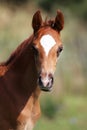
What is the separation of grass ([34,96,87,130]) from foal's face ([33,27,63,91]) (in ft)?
18.1

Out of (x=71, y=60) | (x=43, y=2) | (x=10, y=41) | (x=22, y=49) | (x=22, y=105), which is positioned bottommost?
(x=43, y=2)

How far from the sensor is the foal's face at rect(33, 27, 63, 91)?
7352 mm

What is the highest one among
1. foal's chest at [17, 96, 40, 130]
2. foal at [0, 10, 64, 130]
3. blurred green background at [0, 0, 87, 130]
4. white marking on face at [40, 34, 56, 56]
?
white marking on face at [40, 34, 56, 56]

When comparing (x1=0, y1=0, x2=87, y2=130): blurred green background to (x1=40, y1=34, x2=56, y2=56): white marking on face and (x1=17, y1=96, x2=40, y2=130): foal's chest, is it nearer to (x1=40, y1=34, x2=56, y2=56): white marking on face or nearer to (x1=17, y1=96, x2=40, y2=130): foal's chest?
(x1=17, y1=96, x2=40, y2=130): foal's chest

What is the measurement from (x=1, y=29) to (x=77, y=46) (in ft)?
9.26

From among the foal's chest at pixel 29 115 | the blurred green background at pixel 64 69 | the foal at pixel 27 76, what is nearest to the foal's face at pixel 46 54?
the foal at pixel 27 76

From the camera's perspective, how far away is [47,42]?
7.55 meters

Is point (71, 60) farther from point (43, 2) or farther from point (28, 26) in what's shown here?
point (43, 2)

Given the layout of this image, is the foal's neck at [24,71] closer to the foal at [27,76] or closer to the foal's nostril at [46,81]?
the foal at [27,76]

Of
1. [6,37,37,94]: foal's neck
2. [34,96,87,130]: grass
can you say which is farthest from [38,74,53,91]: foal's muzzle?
[34,96,87,130]: grass

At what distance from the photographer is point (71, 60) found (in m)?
21.0

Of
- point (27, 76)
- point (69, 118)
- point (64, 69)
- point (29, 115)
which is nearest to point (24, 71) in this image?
point (27, 76)

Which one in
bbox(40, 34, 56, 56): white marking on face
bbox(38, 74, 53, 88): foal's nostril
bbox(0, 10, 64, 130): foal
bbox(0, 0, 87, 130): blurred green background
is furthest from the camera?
bbox(0, 0, 87, 130): blurred green background

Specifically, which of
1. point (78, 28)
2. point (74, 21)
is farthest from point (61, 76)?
point (74, 21)
